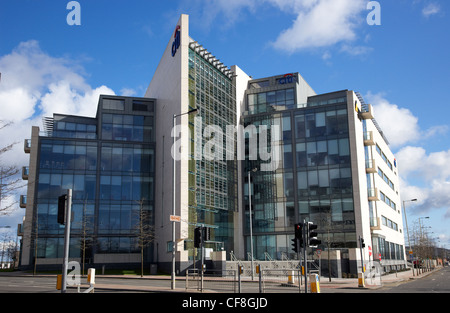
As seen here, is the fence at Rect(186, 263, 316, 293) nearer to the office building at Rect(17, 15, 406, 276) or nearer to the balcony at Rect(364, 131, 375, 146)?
the office building at Rect(17, 15, 406, 276)

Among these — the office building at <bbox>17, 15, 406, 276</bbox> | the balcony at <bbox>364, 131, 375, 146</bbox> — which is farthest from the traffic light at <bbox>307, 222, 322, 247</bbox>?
the balcony at <bbox>364, 131, 375, 146</bbox>

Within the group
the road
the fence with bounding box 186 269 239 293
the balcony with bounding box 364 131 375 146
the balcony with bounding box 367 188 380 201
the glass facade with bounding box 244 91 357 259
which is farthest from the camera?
the balcony with bounding box 364 131 375 146

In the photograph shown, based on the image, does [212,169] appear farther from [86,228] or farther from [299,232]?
[299,232]

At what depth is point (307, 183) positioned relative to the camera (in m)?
53.0

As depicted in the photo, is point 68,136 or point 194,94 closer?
point 194,94

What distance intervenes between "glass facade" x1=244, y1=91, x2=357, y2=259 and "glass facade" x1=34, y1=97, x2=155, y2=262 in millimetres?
14702

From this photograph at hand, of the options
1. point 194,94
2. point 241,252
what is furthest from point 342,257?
point 194,94

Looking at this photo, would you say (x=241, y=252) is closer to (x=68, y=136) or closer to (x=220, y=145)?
(x=220, y=145)

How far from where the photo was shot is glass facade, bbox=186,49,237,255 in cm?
4870

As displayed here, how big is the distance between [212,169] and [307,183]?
39.1 ft

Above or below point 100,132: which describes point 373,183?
below

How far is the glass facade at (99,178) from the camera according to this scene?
170 feet

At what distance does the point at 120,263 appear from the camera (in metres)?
52.8

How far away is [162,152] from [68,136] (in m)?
12.2
